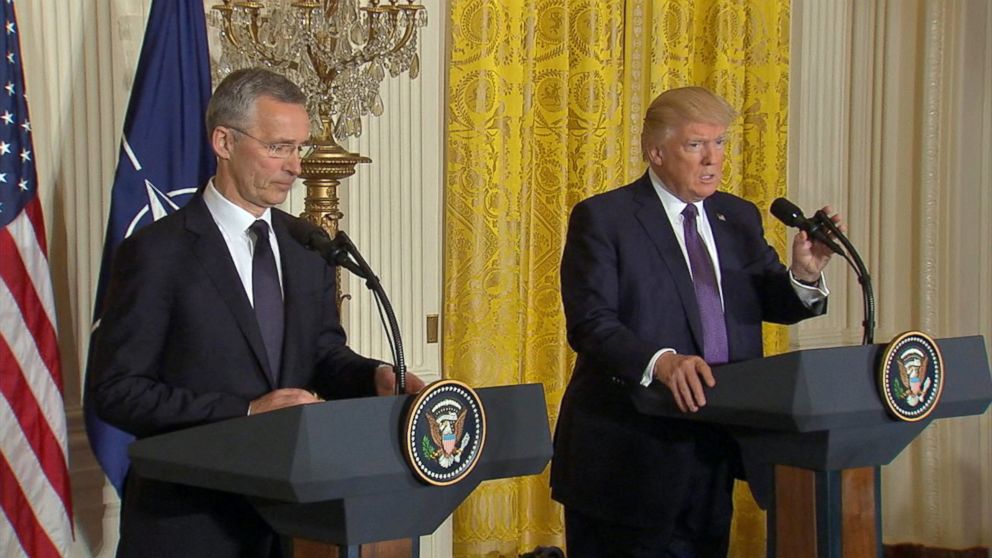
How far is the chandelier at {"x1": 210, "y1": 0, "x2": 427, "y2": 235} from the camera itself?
3.53 metres

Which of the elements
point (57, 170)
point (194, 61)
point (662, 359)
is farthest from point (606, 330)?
point (57, 170)

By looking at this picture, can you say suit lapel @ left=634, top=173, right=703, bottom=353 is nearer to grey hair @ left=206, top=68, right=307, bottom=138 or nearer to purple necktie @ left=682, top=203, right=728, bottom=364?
purple necktie @ left=682, top=203, right=728, bottom=364

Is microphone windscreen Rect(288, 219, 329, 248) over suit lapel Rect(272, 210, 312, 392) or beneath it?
over

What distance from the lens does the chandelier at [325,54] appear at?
11.6ft

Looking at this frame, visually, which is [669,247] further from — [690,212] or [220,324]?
[220,324]

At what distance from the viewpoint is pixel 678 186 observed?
10.7ft

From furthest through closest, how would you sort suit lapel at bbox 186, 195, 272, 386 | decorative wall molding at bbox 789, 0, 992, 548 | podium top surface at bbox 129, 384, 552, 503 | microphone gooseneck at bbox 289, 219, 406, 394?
decorative wall molding at bbox 789, 0, 992, 548, suit lapel at bbox 186, 195, 272, 386, microphone gooseneck at bbox 289, 219, 406, 394, podium top surface at bbox 129, 384, 552, 503

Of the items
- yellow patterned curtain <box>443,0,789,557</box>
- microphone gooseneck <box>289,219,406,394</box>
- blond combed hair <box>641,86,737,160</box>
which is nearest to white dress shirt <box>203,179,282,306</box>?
microphone gooseneck <box>289,219,406,394</box>

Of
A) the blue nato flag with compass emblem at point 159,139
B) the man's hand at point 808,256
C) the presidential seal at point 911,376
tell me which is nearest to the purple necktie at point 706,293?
the man's hand at point 808,256

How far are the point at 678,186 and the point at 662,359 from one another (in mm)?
542

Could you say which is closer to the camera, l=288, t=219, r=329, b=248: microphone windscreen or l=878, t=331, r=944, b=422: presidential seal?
l=288, t=219, r=329, b=248: microphone windscreen

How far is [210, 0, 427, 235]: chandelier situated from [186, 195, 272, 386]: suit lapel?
101 centimetres

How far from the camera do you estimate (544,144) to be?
493 centimetres

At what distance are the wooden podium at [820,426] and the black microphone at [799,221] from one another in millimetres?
346
